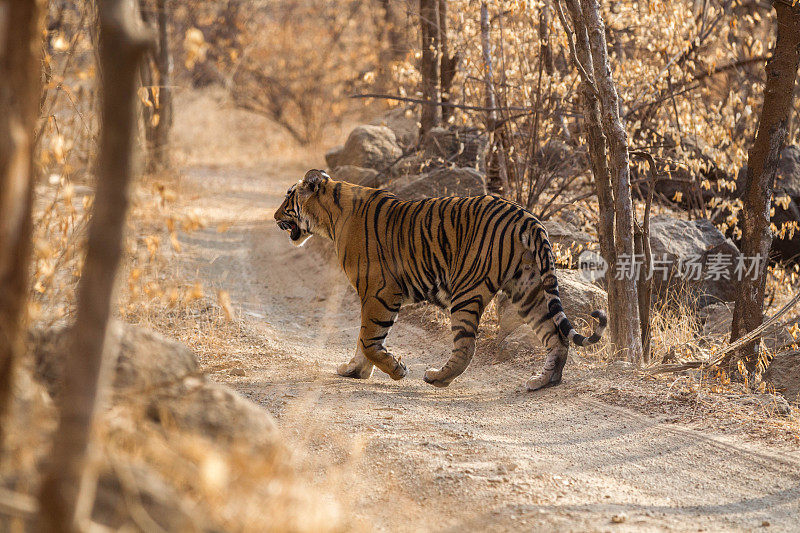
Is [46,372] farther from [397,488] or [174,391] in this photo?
[397,488]

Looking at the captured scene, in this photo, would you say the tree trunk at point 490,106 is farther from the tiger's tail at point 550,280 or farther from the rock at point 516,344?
→ the tiger's tail at point 550,280

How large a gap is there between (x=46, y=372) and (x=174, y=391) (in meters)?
0.65

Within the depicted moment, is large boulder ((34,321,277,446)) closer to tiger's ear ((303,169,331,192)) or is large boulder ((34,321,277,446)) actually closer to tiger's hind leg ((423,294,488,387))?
tiger's hind leg ((423,294,488,387))

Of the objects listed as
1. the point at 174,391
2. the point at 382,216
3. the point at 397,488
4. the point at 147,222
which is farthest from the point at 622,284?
the point at 147,222

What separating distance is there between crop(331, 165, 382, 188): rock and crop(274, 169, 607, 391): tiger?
4575 millimetres

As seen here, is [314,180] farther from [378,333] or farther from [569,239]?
[569,239]

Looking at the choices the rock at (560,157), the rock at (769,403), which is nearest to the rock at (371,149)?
the rock at (560,157)

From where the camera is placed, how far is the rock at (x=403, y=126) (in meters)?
13.9

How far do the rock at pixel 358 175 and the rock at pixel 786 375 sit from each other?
5.95 meters

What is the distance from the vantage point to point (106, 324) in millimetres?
2330

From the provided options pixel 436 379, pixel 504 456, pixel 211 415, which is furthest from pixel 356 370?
pixel 211 415

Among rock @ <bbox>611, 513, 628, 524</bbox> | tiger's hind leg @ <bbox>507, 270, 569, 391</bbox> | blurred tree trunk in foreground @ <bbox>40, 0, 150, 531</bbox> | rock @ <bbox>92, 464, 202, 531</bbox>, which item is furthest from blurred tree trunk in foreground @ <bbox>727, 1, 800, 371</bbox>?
blurred tree trunk in foreground @ <bbox>40, 0, 150, 531</bbox>

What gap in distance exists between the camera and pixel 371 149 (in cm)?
1297

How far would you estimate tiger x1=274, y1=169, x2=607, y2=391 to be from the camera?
620 cm
